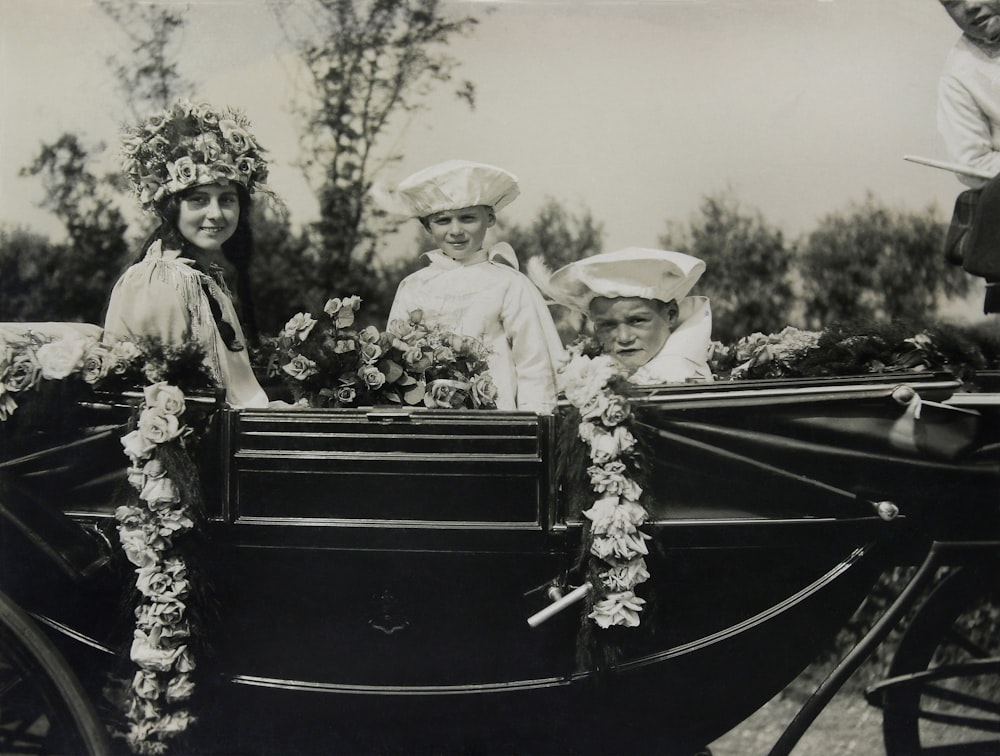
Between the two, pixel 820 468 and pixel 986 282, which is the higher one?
pixel 986 282

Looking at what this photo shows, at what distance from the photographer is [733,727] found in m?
3.01

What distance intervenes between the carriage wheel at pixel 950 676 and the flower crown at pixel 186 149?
2819 millimetres

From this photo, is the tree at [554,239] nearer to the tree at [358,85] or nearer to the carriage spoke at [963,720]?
the tree at [358,85]

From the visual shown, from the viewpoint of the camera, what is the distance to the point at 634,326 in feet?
11.0

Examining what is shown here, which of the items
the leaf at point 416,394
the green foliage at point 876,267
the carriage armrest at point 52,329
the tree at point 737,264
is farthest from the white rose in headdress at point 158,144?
the green foliage at point 876,267

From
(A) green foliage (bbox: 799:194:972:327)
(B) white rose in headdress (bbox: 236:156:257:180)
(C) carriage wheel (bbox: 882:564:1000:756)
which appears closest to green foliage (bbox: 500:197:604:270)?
(A) green foliage (bbox: 799:194:972:327)

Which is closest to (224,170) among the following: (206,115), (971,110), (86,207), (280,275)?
(206,115)

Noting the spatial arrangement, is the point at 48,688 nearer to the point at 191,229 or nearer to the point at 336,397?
the point at 336,397

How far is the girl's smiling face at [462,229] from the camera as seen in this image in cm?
339

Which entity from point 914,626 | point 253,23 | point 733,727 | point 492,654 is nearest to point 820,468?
point 914,626

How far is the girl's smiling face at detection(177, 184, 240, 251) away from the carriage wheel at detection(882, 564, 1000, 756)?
9.06 feet

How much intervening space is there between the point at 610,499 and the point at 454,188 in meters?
1.29

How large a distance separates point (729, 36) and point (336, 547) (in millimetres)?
2225

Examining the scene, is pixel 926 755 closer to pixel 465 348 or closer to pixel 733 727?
pixel 733 727
